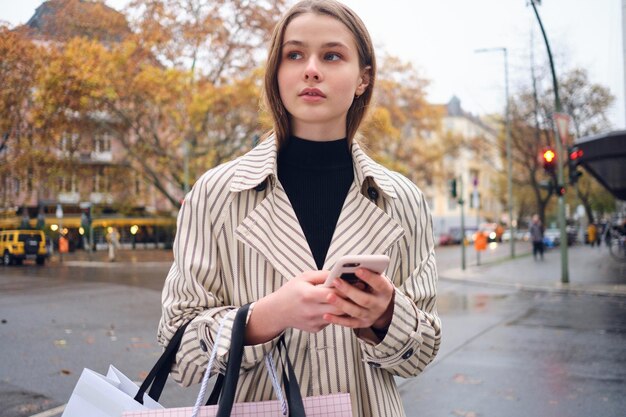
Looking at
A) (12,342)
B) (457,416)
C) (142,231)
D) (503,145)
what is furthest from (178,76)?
(503,145)

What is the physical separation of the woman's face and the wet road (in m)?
4.19

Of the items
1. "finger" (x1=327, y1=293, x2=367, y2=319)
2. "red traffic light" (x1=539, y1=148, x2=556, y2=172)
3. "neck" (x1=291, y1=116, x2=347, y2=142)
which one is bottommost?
"finger" (x1=327, y1=293, x2=367, y2=319)

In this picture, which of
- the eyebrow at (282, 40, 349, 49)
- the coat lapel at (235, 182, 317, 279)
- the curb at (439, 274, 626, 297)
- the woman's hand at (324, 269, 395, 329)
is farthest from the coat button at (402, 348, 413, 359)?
the curb at (439, 274, 626, 297)

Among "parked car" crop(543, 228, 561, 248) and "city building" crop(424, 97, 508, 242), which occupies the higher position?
"city building" crop(424, 97, 508, 242)

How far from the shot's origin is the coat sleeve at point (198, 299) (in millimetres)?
1391

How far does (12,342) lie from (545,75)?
1296 inches

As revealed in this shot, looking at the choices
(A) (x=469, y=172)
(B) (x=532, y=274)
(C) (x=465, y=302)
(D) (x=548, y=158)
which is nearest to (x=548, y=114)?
(B) (x=532, y=274)

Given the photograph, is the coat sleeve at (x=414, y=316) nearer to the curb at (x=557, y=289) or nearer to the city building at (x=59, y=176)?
the city building at (x=59, y=176)

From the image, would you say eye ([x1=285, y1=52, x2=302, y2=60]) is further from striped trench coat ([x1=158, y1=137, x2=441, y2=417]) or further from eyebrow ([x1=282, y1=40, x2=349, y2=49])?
striped trench coat ([x1=158, y1=137, x2=441, y2=417])

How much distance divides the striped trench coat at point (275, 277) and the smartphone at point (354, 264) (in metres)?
0.30

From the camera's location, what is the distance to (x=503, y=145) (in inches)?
1710

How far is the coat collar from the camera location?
156cm

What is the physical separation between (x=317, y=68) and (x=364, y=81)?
277 millimetres

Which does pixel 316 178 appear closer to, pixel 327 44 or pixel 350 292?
pixel 327 44
